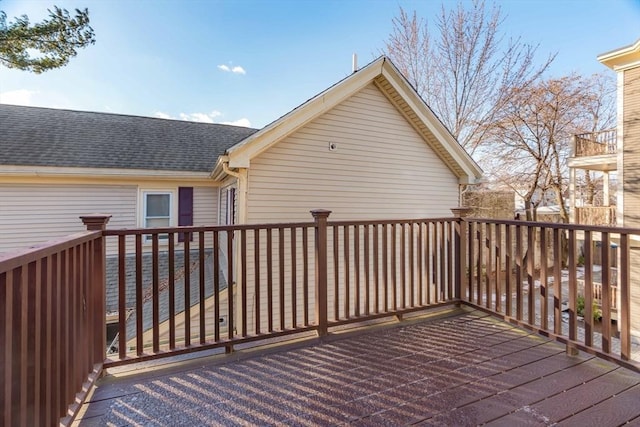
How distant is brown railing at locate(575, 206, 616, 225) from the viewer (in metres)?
10.8

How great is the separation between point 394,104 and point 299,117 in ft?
7.50

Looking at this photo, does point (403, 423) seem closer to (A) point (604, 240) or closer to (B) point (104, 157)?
(A) point (604, 240)

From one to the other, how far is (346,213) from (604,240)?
429 cm

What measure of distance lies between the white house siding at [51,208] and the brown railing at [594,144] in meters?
14.6

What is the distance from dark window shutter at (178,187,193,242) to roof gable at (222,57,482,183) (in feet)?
8.36

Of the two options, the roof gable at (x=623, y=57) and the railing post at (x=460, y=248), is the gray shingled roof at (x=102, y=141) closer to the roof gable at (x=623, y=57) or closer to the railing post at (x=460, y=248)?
the railing post at (x=460, y=248)

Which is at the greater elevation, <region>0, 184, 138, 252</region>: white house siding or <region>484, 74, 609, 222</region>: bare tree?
<region>484, 74, 609, 222</region>: bare tree

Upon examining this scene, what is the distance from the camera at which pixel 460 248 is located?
361 centimetres

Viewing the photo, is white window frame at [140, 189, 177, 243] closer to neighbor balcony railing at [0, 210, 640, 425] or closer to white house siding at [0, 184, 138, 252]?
white house siding at [0, 184, 138, 252]

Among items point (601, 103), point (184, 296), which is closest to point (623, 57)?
point (601, 103)

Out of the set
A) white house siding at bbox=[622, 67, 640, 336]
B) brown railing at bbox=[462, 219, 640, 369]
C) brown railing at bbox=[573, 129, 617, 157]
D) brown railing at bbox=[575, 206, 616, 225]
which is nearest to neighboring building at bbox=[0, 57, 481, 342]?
brown railing at bbox=[462, 219, 640, 369]

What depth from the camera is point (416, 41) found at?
40.9ft

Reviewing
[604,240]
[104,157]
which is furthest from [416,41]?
[604,240]

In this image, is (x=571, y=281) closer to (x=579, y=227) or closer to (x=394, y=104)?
(x=579, y=227)
